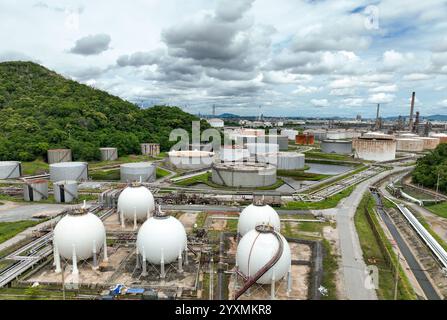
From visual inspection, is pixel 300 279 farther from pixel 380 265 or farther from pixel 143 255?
pixel 143 255

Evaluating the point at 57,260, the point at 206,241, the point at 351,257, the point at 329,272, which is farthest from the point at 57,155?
the point at 351,257

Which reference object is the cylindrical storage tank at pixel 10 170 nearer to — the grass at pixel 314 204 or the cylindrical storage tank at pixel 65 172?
the cylindrical storage tank at pixel 65 172

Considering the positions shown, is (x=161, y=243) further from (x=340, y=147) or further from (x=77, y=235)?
(x=340, y=147)

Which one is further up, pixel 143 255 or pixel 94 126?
pixel 94 126

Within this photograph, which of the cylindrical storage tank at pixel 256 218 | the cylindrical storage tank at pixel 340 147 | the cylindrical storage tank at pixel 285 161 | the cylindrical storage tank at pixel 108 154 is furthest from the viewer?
the cylindrical storage tank at pixel 340 147

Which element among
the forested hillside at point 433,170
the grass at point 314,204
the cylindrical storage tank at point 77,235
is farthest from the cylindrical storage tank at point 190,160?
the cylindrical storage tank at point 77,235
